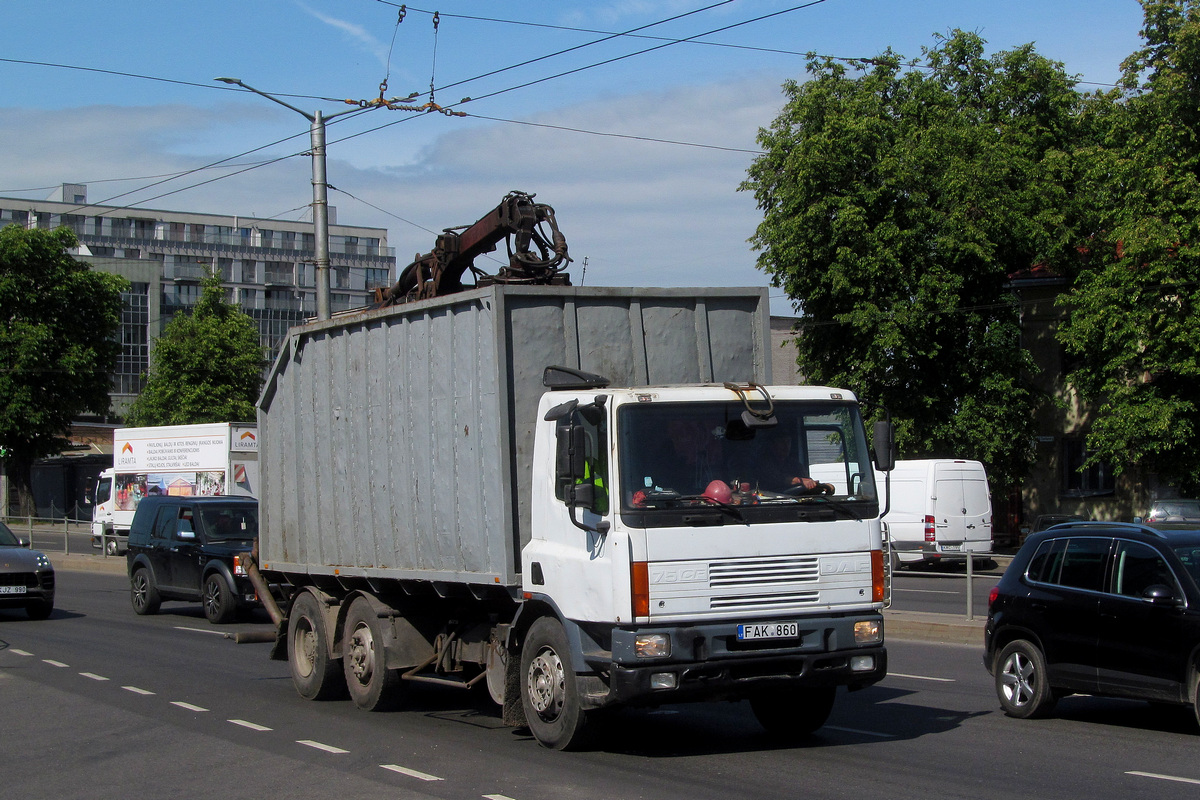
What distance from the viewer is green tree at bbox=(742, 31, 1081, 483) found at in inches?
1346

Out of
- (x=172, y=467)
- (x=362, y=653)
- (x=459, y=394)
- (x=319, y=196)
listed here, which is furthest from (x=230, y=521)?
(x=172, y=467)

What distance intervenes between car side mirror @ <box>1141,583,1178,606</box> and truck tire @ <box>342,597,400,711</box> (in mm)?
5899

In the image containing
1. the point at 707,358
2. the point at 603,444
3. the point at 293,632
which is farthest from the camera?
the point at 293,632

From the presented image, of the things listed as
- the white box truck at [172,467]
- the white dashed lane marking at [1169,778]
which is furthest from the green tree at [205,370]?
the white dashed lane marking at [1169,778]

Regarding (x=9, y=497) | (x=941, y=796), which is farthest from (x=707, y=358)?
(x=9, y=497)

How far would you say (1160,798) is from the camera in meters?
7.18

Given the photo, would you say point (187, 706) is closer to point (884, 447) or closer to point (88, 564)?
point (884, 447)

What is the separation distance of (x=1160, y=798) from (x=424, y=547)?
544cm

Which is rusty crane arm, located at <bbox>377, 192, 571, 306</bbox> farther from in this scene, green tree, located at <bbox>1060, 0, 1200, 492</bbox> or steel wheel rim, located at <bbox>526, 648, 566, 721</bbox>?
green tree, located at <bbox>1060, 0, 1200, 492</bbox>

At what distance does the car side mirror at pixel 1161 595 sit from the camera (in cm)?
908

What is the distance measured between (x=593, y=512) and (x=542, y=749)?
191 centimetres

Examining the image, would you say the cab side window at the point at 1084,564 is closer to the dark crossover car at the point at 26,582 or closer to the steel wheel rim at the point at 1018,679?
the steel wheel rim at the point at 1018,679

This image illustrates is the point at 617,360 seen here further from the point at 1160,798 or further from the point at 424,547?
A: the point at 1160,798

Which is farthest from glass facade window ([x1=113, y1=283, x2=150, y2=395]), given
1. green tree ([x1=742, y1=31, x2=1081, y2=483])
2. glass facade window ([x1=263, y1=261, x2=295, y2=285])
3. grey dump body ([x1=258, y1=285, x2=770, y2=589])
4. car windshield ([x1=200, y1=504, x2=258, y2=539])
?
grey dump body ([x1=258, y1=285, x2=770, y2=589])
